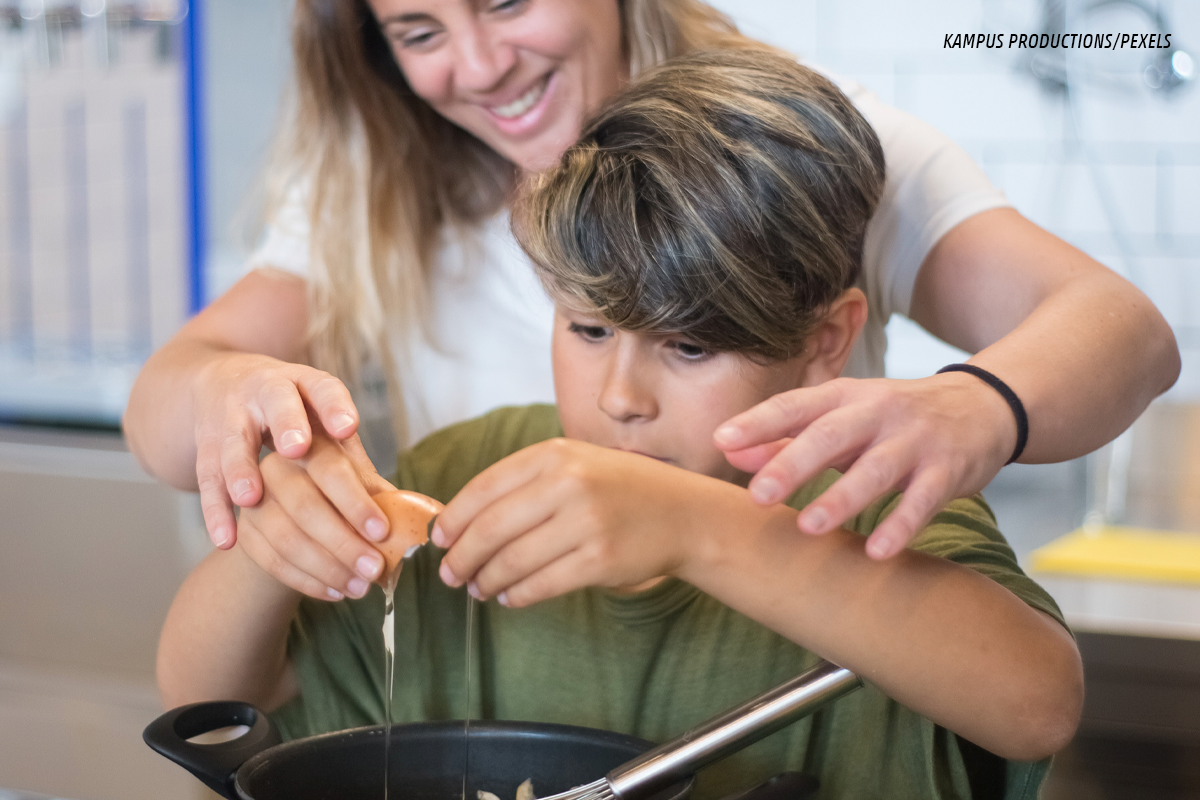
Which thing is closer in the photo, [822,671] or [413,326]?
[822,671]

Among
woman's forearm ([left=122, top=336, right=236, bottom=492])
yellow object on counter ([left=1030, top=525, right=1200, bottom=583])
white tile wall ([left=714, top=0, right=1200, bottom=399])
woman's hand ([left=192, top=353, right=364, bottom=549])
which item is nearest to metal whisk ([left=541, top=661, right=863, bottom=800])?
woman's hand ([left=192, top=353, right=364, bottom=549])

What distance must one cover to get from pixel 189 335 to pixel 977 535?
2.44 ft

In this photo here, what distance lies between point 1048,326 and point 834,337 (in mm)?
168

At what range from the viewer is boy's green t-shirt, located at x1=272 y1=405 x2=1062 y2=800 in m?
0.85

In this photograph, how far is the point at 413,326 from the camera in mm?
1376

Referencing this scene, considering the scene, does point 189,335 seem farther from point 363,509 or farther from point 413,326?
point 363,509

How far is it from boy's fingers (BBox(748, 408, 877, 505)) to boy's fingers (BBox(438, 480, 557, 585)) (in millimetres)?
125

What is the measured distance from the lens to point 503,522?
0.64 m

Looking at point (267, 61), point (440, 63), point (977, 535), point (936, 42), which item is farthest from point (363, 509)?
point (936, 42)

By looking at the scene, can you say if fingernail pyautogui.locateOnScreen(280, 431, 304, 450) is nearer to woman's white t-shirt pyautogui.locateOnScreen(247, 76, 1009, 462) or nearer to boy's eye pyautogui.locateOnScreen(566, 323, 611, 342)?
boy's eye pyautogui.locateOnScreen(566, 323, 611, 342)

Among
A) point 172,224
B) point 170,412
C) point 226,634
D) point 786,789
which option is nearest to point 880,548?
point 786,789

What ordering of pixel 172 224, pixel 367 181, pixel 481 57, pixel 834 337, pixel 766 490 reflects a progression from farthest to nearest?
1. pixel 172 224
2. pixel 367 181
3. pixel 481 57
4. pixel 834 337
5. pixel 766 490

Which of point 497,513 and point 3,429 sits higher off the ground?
point 497,513

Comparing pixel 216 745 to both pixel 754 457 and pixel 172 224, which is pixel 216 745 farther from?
pixel 172 224
